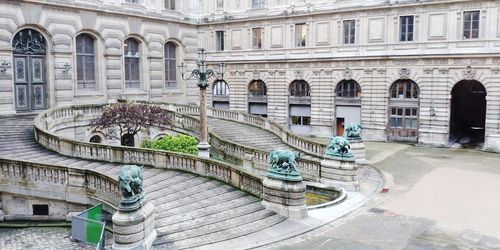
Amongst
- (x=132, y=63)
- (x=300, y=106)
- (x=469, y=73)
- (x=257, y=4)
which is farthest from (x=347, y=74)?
(x=132, y=63)

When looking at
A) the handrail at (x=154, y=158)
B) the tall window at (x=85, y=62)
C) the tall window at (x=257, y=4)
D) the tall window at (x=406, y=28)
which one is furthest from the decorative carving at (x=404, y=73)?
the tall window at (x=85, y=62)

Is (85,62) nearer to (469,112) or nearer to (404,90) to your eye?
(404,90)

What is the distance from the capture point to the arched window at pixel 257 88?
41000mm

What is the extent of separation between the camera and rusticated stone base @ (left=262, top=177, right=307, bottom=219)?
14766 millimetres

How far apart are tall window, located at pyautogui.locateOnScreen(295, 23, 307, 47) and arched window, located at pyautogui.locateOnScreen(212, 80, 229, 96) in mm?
8540

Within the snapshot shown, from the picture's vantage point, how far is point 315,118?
3794cm

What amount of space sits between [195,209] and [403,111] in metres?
24.3

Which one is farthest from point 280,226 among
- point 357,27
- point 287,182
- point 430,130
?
point 357,27

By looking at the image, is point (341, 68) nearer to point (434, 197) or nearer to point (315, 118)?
point (315, 118)

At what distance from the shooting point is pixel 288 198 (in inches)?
583

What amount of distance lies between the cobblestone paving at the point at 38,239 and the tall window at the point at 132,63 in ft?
75.5

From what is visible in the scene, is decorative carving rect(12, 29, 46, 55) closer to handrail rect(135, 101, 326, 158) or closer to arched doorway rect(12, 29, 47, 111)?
arched doorway rect(12, 29, 47, 111)

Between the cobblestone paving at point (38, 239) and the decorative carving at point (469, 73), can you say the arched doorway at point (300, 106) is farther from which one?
the cobblestone paving at point (38, 239)

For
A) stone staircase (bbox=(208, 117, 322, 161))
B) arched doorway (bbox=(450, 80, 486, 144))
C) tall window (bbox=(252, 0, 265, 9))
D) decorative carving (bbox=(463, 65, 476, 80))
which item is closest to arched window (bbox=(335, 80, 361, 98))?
arched doorway (bbox=(450, 80, 486, 144))
